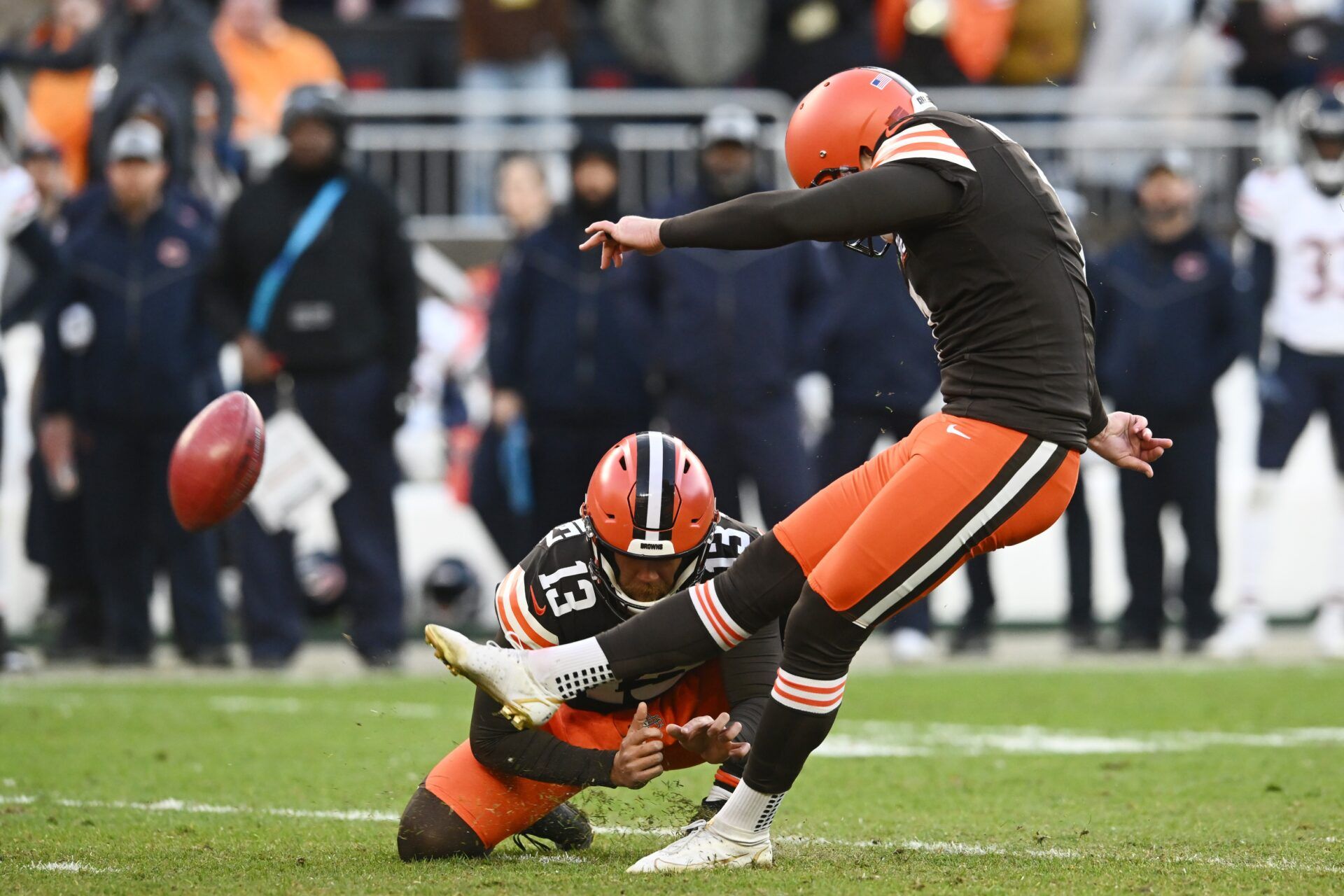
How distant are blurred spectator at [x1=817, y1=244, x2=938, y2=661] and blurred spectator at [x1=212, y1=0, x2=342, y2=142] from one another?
4626 millimetres

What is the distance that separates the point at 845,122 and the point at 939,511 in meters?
0.91

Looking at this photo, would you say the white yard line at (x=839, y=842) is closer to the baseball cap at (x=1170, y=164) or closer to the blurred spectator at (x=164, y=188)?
the blurred spectator at (x=164, y=188)

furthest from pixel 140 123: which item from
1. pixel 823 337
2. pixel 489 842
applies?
pixel 489 842

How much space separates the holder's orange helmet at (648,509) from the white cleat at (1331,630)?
6005 millimetres

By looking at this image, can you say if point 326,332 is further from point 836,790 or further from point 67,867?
point 67,867

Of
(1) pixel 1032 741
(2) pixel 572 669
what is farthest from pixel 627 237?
(1) pixel 1032 741

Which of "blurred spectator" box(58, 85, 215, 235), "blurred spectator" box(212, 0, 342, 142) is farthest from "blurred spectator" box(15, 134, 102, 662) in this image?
"blurred spectator" box(212, 0, 342, 142)

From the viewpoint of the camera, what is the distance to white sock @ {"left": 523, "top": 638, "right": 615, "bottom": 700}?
15.2 ft

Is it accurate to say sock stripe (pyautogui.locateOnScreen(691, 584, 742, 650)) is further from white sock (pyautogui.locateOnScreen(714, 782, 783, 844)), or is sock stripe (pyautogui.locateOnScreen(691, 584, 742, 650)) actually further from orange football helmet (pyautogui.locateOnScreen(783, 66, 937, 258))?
orange football helmet (pyautogui.locateOnScreen(783, 66, 937, 258))

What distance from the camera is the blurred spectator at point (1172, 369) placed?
402 inches

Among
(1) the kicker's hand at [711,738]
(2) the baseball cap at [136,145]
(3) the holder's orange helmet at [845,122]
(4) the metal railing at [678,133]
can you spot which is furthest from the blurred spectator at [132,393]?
(3) the holder's orange helmet at [845,122]

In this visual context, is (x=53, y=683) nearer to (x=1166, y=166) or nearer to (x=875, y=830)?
(x=875, y=830)

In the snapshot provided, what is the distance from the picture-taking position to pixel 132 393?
9648 mm

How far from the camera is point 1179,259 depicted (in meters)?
10.4
